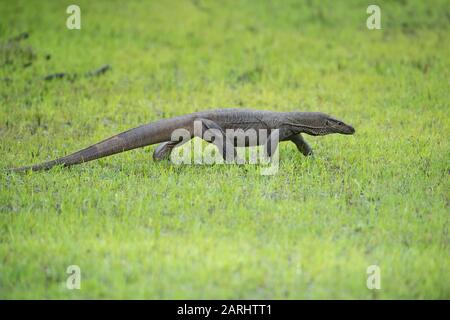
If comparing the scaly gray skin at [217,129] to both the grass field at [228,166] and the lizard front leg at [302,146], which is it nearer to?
the lizard front leg at [302,146]

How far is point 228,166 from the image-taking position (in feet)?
28.0

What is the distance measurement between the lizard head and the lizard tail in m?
1.67

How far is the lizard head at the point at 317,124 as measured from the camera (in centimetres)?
874

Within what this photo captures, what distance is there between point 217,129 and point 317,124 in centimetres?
126

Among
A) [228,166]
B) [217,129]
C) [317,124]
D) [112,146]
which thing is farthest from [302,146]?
[112,146]

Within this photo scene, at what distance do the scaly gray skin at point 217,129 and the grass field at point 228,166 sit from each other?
220 mm

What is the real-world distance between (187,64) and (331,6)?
472 centimetres

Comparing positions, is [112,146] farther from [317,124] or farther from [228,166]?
[317,124]

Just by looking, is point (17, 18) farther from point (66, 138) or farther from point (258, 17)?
point (66, 138)

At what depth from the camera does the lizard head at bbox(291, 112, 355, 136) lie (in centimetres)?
874

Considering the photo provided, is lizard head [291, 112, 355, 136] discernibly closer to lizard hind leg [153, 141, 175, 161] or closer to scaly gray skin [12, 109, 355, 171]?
scaly gray skin [12, 109, 355, 171]

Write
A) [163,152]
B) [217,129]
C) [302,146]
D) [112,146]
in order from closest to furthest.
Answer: [112,146], [217,129], [163,152], [302,146]

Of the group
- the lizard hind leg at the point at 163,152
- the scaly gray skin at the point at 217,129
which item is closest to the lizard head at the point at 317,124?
the scaly gray skin at the point at 217,129

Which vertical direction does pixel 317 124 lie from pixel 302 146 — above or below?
above
